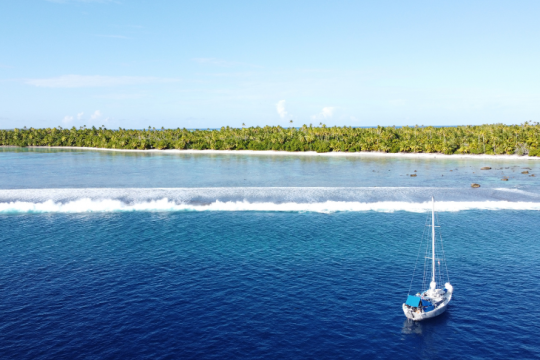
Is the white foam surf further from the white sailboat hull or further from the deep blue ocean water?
the white sailboat hull

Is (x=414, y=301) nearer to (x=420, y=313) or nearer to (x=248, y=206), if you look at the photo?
(x=420, y=313)

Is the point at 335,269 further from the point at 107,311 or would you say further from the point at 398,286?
the point at 107,311

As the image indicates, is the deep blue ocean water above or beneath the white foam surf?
beneath

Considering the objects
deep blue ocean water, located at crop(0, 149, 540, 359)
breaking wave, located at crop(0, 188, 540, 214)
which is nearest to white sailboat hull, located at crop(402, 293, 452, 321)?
deep blue ocean water, located at crop(0, 149, 540, 359)

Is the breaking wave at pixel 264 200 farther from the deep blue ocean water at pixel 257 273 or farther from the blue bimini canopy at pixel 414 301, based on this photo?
the blue bimini canopy at pixel 414 301

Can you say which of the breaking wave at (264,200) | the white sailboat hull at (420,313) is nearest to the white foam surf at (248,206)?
the breaking wave at (264,200)

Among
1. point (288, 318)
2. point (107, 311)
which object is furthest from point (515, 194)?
point (107, 311)

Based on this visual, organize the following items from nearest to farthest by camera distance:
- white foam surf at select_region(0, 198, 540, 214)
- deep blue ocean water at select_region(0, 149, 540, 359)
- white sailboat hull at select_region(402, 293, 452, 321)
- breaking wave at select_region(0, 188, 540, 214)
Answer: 1. deep blue ocean water at select_region(0, 149, 540, 359)
2. white sailboat hull at select_region(402, 293, 452, 321)
3. white foam surf at select_region(0, 198, 540, 214)
4. breaking wave at select_region(0, 188, 540, 214)
